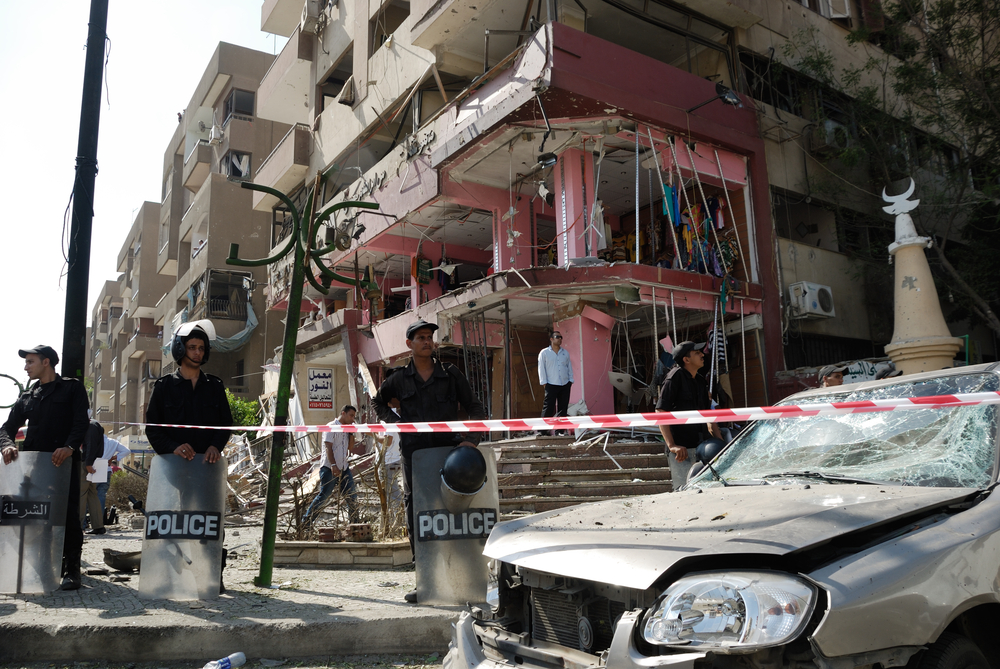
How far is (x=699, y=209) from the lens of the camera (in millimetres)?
14688

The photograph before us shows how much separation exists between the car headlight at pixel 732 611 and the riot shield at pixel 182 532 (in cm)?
371

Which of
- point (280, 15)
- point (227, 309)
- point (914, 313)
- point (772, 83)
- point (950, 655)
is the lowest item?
point (950, 655)

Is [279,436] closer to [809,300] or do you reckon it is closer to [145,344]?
[809,300]

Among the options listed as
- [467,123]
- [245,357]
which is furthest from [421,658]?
[245,357]

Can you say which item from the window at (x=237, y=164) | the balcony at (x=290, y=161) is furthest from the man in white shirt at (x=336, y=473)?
the window at (x=237, y=164)

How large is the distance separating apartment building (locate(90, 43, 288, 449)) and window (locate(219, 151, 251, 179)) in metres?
0.04

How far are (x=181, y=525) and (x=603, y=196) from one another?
40.8 feet

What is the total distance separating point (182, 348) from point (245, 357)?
2503 centimetres

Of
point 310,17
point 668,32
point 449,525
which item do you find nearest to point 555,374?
point 449,525

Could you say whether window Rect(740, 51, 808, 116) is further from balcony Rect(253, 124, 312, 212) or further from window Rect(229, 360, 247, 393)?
window Rect(229, 360, 247, 393)

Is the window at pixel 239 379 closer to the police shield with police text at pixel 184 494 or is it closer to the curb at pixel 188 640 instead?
the police shield with police text at pixel 184 494

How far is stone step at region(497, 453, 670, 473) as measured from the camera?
34.2 ft

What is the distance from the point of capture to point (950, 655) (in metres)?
2.18

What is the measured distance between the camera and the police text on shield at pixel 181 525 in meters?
4.93
